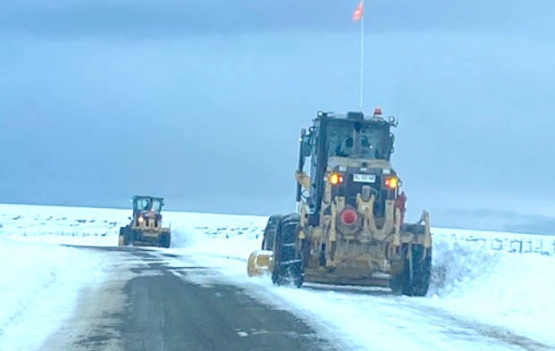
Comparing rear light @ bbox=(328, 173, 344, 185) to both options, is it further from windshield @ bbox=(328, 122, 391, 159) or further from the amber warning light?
windshield @ bbox=(328, 122, 391, 159)

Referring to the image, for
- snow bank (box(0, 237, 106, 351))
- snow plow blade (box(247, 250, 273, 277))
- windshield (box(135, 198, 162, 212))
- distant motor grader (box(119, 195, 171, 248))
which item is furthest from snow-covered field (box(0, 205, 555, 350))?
windshield (box(135, 198, 162, 212))

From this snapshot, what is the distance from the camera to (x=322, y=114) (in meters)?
22.0

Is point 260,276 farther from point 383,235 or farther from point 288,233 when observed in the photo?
point 383,235

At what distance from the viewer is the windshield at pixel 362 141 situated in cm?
2206

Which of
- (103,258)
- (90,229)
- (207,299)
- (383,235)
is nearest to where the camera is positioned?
(207,299)

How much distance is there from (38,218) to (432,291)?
75.3 meters

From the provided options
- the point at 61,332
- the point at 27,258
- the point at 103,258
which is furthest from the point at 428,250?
the point at 103,258

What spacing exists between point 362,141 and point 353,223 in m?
2.46

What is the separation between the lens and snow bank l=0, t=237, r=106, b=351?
12.9 m

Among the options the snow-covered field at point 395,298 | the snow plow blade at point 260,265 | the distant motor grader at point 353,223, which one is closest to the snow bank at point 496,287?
the snow-covered field at point 395,298

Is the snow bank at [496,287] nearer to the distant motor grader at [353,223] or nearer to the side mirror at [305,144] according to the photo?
the distant motor grader at [353,223]

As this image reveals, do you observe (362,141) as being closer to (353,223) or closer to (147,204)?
(353,223)

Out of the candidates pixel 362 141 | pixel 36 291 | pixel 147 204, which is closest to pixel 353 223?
pixel 362 141

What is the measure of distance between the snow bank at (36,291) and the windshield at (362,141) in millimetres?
5767
